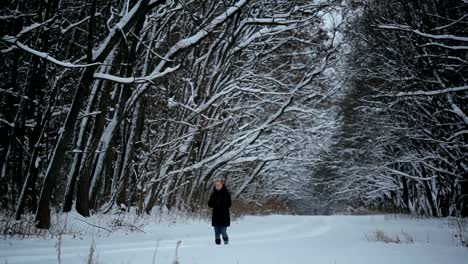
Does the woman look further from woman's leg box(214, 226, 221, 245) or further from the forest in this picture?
the forest

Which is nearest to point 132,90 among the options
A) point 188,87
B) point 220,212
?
point 188,87

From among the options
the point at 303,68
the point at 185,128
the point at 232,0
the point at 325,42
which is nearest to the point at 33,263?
the point at 232,0

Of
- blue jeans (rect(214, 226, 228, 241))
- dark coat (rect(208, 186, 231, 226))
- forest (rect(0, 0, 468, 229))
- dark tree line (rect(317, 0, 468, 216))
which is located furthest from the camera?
dark tree line (rect(317, 0, 468, 216))

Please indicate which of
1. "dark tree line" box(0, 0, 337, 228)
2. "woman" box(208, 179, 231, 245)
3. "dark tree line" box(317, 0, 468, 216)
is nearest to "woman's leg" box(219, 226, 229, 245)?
"woman" box(208, 179, 231, 245)

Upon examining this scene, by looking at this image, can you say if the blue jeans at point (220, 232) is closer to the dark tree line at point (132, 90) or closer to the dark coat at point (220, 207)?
the dark coat at point (220, 207)

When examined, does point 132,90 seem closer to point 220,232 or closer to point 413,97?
point 220,232

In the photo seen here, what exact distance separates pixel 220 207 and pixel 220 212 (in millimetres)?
204

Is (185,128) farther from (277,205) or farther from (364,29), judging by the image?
(277,205)

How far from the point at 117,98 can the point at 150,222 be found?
387 cm

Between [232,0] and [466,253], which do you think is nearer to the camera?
[466,253]

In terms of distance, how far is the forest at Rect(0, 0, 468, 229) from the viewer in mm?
9797

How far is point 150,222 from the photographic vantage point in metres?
12.4

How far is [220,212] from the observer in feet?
30.9

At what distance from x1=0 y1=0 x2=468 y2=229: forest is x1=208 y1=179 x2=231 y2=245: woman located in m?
3.11
